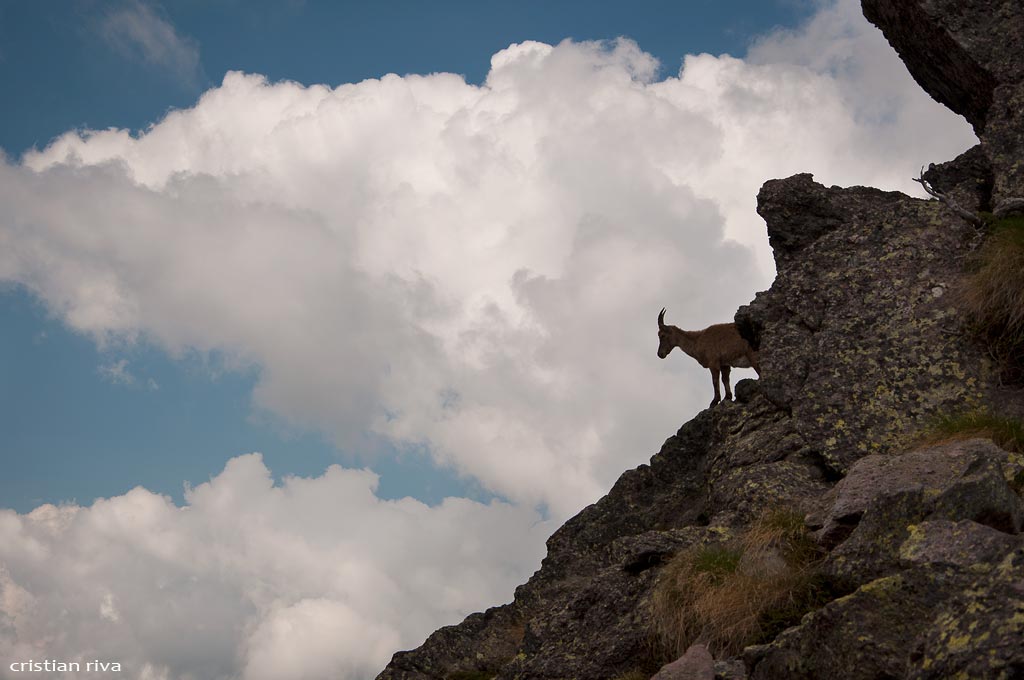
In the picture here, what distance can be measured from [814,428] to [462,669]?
6452 mm

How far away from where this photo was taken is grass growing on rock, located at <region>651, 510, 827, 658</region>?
8312 millimetres

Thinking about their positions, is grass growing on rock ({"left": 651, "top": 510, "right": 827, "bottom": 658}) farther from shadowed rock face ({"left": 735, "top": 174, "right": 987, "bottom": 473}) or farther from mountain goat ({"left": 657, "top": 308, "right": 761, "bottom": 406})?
mountain goat ({"left": 657, "top": 308, "right": 761, "bottom": 406})

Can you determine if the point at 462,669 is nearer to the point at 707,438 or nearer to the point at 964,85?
the point at 707,438

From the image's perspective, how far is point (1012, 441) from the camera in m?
9.33

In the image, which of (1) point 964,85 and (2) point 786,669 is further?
(1) point 964,85

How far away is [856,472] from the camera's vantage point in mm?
9406

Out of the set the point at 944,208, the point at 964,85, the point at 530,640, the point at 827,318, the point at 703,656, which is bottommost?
the point at 703,656

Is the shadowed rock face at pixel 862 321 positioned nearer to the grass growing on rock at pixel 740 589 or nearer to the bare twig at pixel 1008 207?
the bare twig at pixel 1008 207

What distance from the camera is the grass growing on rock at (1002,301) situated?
10.6m

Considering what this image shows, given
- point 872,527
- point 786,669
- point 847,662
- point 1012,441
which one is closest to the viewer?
point 847,662

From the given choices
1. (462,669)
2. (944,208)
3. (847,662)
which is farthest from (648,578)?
(944,208)

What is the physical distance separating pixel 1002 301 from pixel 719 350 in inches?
470

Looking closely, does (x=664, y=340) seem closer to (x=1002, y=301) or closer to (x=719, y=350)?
(x=719, y=350)

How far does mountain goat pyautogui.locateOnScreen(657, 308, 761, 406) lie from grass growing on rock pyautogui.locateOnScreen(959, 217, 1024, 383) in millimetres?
9791
